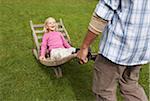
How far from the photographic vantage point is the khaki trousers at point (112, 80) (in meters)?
3.25

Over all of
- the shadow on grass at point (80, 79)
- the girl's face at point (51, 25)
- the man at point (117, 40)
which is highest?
the man at point (117, 40)

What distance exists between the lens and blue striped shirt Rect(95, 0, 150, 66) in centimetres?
285

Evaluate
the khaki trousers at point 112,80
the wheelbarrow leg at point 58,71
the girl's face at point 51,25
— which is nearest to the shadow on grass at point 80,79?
the wheelbarrow leg at point 58,71

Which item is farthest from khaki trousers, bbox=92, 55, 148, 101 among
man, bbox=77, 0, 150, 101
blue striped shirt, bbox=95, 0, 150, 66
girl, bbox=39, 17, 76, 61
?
girl, bbox=39, 17, 76, 61

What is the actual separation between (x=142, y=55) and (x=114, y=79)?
0.35 meters

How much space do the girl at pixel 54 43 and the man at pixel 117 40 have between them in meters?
1.54

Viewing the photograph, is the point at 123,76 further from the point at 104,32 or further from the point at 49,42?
the point at 49,42

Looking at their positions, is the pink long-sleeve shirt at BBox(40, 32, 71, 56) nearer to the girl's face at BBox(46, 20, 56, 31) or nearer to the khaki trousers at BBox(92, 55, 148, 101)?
the girl's face at BBox(46, 20, 56, 31)

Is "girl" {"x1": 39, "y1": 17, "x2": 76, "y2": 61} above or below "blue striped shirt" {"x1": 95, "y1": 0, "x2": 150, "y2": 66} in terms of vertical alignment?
below

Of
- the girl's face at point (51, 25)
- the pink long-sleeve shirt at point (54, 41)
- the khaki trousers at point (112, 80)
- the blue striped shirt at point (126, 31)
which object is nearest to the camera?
the blue striped shirt at point (126, 31)

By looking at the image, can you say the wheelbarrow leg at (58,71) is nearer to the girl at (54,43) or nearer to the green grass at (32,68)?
the green grass at (32,68)

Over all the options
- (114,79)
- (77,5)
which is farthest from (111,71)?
(77,5)

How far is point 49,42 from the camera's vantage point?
523 cm

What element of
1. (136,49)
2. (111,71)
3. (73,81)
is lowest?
(73,81)
